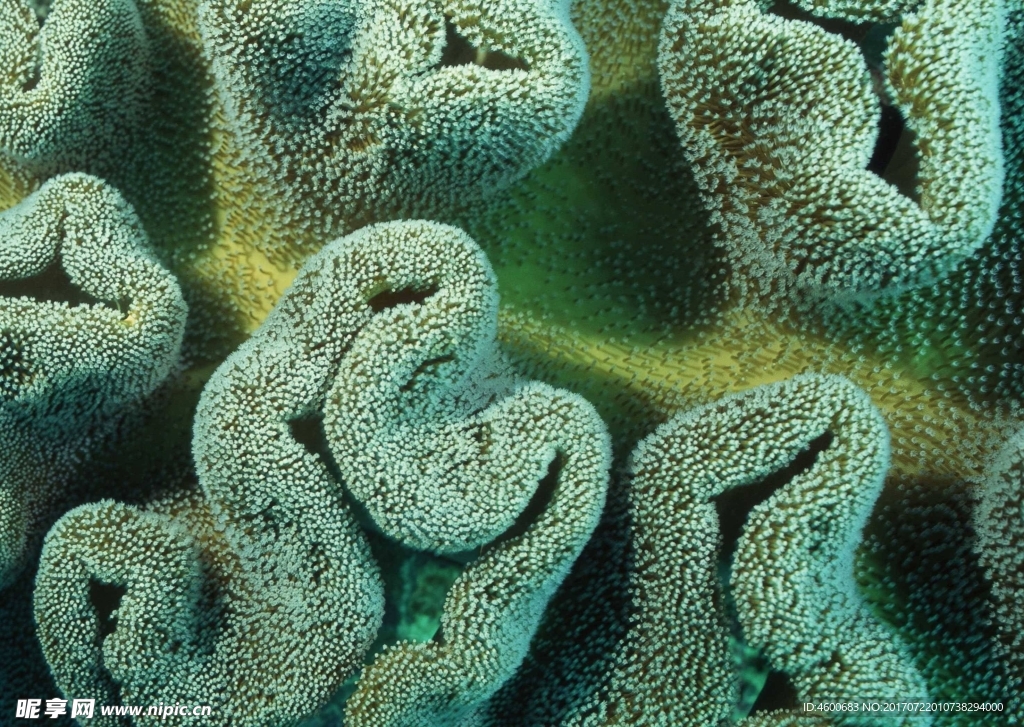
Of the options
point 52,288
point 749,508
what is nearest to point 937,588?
point 749,508

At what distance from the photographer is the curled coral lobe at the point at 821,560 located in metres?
2.01

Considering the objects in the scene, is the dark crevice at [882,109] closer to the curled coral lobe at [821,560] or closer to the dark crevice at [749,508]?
the curled coral lobe at [821,560]

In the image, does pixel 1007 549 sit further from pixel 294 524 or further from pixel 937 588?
pixel 294 524

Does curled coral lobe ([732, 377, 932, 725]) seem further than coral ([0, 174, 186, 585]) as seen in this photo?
No

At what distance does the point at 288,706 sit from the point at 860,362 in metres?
1.83

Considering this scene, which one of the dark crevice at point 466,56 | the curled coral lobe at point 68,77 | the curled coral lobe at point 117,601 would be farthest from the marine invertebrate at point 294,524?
the curled coral lobe at point 68,77

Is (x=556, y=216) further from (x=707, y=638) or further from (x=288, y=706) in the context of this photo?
(x=288, y=706)

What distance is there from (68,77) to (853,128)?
213cm

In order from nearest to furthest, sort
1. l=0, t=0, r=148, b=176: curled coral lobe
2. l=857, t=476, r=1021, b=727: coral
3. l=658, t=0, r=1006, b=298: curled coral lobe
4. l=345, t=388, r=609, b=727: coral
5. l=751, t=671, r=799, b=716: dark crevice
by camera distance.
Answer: l=658, t=0, r=1006, b=298: curled coral lobe, l=345, t=388, r=609, b=727: coral, l=751, t=671, r=799, b=716: dark crevice, l=857, t=476, r=1021, b=727: coral, l=0, t=0, r=148, b=176: curled coral lobe

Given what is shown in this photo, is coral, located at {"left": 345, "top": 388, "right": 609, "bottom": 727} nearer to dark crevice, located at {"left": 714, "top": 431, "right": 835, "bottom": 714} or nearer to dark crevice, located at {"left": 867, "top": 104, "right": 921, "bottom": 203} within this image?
dark crevice, located at {"left": 714, "top": 431, "right": 835, "bottom": 714}

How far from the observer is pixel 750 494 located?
2.15 metres

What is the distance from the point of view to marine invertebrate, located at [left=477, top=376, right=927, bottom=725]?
202 cm

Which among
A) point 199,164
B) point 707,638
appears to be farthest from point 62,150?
point 707,638

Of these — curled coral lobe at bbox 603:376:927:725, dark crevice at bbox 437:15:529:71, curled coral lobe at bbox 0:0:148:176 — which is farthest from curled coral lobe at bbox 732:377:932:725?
curled coral lobe at bbox 0:0:148:176
